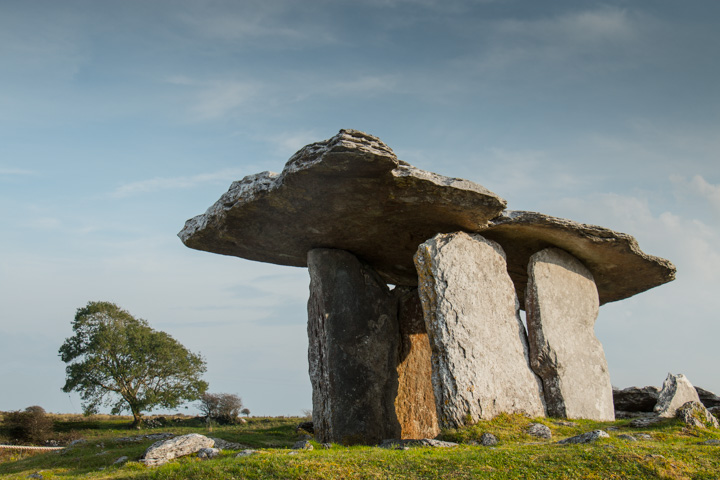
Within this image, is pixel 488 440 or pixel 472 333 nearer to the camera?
pixel 488 440

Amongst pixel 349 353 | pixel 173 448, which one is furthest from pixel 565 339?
pixel 173 448

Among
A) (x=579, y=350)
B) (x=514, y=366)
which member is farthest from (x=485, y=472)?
(x=579, y=350)

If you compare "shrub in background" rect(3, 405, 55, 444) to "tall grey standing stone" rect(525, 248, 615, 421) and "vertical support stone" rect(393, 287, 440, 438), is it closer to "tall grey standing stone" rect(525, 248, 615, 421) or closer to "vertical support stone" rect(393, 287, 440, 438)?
"vertical support stone" rect(393, 287, 440, 438)

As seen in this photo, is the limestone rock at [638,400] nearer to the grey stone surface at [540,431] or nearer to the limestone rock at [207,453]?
the grey stone surface at [540,431]

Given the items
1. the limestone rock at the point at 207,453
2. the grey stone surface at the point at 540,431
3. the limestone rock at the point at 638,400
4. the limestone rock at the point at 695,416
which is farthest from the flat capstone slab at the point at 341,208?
the limestone rock at the point at 638,400

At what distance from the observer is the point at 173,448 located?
10.3m

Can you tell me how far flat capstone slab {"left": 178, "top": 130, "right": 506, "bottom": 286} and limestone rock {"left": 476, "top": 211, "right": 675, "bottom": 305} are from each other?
2.93ft

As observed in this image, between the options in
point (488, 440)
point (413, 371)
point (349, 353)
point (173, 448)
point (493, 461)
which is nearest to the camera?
point (493, 461)

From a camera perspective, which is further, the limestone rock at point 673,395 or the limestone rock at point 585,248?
the limestone rock at point 585,248

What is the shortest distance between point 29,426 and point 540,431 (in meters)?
22.2

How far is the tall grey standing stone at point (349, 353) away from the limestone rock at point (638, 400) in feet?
23.3

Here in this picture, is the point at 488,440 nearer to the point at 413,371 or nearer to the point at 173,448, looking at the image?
the point at 173,448

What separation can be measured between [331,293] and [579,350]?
5.69 m

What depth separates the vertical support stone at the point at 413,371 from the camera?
1557cm
